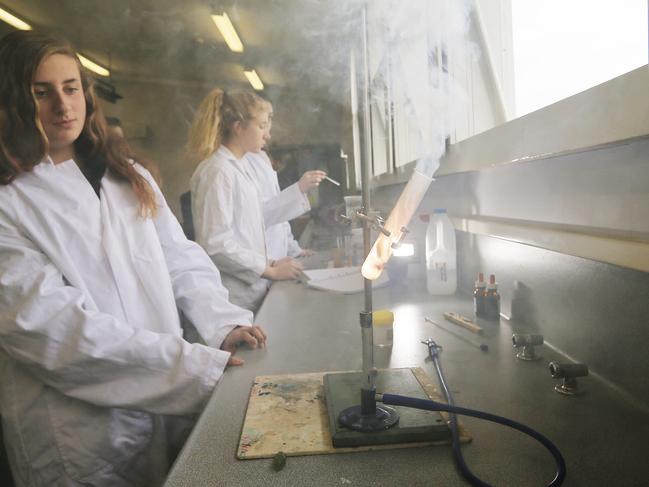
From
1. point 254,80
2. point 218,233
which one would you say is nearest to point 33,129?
point 218,233

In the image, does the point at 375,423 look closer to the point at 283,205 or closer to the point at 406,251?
the point at 406,251

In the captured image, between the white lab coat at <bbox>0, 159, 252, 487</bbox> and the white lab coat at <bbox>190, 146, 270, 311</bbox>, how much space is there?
0.62m

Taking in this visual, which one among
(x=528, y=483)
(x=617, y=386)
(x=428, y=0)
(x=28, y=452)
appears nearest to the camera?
(x=528, y=483)

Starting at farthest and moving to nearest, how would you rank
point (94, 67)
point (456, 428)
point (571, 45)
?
point (94, 67) < point (571, 45) < point (456, 428)

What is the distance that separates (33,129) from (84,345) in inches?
24.3

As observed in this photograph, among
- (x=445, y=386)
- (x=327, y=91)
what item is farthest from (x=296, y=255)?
(x=445, y=386)

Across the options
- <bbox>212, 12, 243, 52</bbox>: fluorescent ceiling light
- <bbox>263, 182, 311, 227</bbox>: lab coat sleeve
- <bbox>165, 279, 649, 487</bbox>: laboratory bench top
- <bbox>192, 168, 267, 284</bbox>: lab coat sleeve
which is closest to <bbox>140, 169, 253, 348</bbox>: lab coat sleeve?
<bbox>165, 279, 649, 487</bbox>: laboratory bench top

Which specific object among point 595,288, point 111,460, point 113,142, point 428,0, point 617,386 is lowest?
point 111,460

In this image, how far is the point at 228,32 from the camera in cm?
186

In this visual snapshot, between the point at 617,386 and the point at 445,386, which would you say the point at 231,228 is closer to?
the point at 445,386

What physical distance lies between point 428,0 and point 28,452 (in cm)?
129

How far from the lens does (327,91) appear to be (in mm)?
1921

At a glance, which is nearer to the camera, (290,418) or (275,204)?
(290,418)

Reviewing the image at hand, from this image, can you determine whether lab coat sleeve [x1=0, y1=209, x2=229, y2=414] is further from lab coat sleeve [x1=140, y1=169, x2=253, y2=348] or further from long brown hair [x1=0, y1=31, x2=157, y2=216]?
long brown hair [x1=0, y1=31, x2=157, y2=216]
